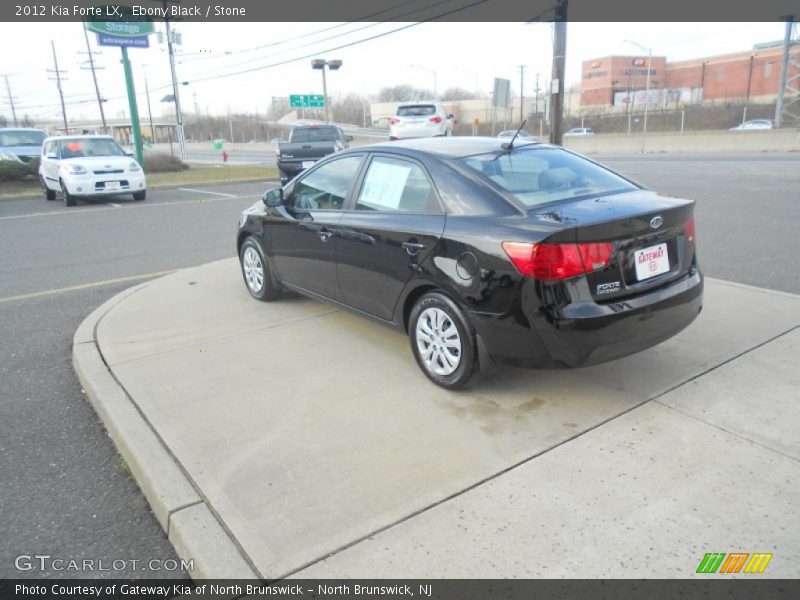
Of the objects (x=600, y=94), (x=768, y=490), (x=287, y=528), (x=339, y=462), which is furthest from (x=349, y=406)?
(x=600, y=94)

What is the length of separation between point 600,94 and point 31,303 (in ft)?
313

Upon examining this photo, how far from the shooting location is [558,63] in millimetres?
11836

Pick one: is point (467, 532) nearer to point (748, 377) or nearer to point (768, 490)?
point (768, 490)

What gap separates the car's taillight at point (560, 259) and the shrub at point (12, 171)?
19.5m

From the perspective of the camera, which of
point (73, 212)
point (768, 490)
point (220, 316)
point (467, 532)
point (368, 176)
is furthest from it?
point (73, 212)

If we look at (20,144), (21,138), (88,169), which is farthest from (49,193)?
(21,138)

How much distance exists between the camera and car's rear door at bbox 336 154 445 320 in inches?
151

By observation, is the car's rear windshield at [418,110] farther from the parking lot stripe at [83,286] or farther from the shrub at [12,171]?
the parking lot stripe at [83,286]

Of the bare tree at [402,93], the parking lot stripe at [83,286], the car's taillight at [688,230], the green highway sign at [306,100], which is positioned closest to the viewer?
Result: the car's taillight at [688,230]

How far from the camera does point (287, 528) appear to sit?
259 centimetres

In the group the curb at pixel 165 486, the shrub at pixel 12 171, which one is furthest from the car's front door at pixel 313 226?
the shrub at pixel 12 171

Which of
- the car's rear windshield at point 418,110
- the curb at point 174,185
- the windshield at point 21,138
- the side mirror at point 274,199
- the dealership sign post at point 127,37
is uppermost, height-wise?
the dealership sign post at point 127,37

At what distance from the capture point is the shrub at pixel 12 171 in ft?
58.6

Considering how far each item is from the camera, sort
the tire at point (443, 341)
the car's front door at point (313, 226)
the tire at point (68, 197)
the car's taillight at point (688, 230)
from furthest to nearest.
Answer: the tire at point (68, 197)
the car's front door at point (313, 226)
the car's taillight at point (688, 230)
the tire at point (443, 341)
